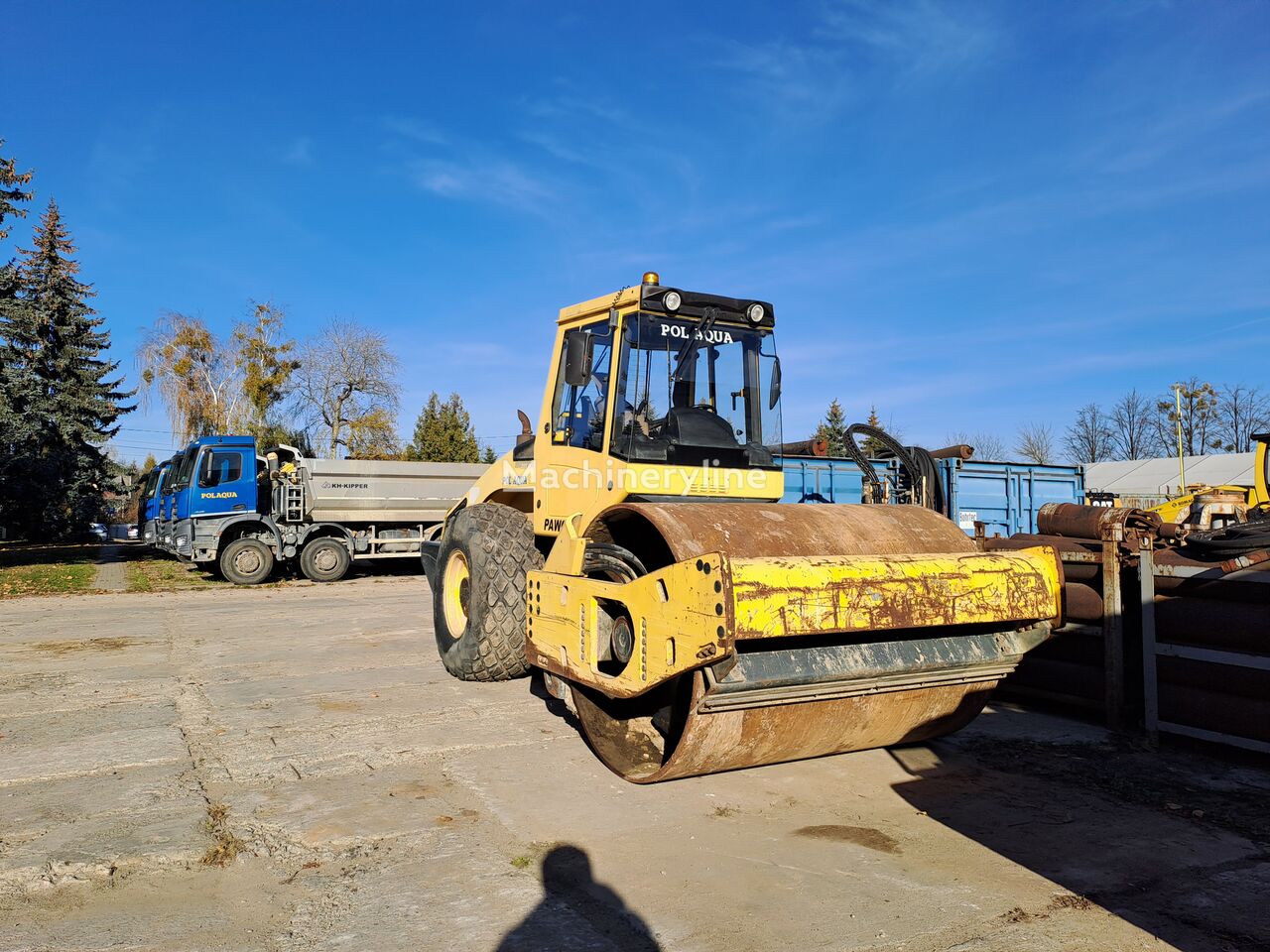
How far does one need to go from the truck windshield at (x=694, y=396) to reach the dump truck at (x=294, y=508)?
13.8 metres

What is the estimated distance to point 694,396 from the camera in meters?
6.51

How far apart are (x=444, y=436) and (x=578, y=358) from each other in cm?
4602

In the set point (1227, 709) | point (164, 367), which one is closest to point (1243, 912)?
point (1227, 709)

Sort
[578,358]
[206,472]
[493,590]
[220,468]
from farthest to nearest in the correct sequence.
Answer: [220,468], [206,472], [493,590], [578,358]

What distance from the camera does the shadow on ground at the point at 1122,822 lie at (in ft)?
11.6

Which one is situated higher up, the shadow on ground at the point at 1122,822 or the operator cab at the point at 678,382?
the operator cab at the point at 678,382

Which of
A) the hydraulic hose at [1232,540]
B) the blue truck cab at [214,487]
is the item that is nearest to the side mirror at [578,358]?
the hydraulic hose at [1232,540]

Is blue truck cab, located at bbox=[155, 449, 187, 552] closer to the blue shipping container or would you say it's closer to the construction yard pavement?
the blue shipping container

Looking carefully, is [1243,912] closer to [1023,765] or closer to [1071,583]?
[1023,765]

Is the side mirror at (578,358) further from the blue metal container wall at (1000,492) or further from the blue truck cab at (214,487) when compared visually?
the blue truck cab at (214,487)

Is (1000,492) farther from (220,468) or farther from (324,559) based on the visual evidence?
(220,468)

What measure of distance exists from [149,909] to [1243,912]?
14.1 feet

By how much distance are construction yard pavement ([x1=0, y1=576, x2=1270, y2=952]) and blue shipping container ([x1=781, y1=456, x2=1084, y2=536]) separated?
31.6ft

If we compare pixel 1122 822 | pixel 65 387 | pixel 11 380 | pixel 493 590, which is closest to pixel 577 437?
pixel 493 590
